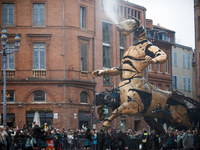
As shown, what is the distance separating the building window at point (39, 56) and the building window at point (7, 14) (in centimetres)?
305

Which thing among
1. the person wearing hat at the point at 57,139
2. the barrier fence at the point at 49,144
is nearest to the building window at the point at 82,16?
the barrier fence at the point at 49,144

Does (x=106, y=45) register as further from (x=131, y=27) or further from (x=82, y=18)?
(x=131, y=27)

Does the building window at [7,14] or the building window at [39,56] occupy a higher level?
the building window at [7,14]

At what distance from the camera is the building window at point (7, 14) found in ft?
156

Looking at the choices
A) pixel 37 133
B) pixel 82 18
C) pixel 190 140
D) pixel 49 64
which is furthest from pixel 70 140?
pixel 82 18

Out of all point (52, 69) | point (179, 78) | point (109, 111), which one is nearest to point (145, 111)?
point (52, 69)

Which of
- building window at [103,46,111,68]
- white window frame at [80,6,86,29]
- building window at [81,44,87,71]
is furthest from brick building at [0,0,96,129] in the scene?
building window at [103,46,111,68]

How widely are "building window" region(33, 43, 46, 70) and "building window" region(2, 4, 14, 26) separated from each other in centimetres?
305

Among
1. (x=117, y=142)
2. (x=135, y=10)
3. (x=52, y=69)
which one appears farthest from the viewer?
(x=135, y=10)

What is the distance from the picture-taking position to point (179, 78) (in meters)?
70.6

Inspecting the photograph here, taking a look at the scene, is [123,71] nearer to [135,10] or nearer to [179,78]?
[135,10]

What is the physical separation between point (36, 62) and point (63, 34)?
3456 millimetres

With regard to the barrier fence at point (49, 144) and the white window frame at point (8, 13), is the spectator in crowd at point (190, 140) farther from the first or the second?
the white window frame at point (8, 13)

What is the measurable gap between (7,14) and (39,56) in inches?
187
